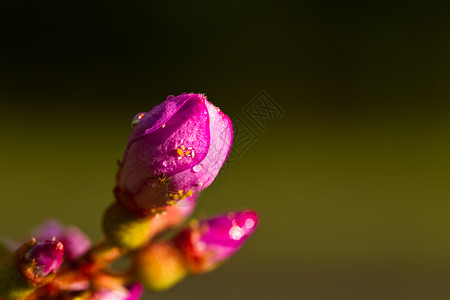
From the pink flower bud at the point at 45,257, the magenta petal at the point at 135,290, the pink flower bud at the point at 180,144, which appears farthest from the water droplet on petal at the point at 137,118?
the magenta petal at the point at 135,290

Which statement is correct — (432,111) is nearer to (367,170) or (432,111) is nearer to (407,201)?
(367,170)

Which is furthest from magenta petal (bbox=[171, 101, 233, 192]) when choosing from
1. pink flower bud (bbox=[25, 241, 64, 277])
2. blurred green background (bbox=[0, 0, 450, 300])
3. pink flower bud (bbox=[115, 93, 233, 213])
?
blurred green background (bbox=[0, 0, 450, 300])

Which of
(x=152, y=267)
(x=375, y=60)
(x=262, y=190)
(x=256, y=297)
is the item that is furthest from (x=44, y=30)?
(x=152, y=267)

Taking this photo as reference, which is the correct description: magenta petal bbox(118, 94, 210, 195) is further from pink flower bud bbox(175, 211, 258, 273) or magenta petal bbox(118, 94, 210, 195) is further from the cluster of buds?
pink flower bud bbox(175, 211, 258, 273)

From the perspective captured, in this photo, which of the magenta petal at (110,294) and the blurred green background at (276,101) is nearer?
the magenta petal at (110,294)

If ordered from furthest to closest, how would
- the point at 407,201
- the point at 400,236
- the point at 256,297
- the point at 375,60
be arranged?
the point at 375,60
the point at 407,201
the point at 400,236
the point at 256,297

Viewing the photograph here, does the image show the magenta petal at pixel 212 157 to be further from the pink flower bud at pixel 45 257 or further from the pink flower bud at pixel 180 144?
the pink flower bud at pixel 45 257

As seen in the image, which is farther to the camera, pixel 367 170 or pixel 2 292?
pixel 367 170

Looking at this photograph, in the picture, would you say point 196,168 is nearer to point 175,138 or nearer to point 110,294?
point 175,138
